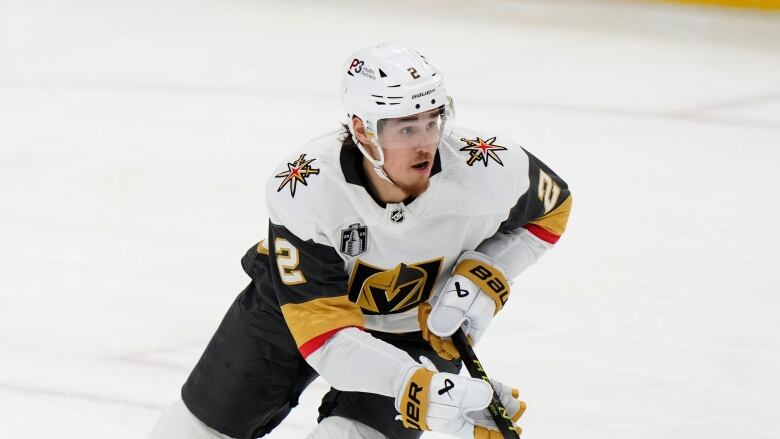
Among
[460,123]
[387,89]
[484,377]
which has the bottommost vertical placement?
[460,123]

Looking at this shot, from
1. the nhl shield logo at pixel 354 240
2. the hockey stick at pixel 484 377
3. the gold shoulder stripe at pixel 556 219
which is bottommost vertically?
the hockey stick at pixel 484 377

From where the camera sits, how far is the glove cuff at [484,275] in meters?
2.81

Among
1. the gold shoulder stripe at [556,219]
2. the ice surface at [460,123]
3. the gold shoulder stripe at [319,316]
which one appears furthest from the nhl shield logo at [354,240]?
the ice surface at [460,123]

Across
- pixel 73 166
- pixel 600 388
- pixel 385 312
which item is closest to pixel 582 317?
pixel 600 388

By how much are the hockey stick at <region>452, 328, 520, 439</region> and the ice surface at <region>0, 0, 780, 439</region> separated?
29.8 inches

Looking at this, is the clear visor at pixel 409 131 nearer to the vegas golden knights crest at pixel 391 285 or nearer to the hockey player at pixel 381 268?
the hockey player at pixel 381 268

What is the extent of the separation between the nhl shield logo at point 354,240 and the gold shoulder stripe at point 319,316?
4.1 inches

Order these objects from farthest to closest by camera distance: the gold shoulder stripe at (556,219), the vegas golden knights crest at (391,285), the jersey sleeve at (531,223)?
the gold shoulder stripe at (556,219) → the jersey sleeve at (531,223) → the vegas golden knights crest at (391,285)

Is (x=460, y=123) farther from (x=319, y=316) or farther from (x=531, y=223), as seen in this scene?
(x=319, y=316)

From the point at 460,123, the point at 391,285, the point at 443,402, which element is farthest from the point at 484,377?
the point at 460,123

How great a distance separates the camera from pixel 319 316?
2.60 meters

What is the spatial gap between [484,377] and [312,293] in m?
0.40

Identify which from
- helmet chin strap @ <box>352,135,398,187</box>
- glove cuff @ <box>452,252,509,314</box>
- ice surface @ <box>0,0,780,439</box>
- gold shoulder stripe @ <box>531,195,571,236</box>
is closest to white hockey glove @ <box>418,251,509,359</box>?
glove cuff @ <box>452,252,509,314</box>

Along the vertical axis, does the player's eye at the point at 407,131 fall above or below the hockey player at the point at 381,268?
above
